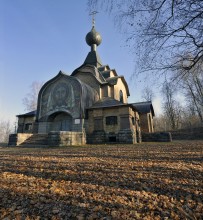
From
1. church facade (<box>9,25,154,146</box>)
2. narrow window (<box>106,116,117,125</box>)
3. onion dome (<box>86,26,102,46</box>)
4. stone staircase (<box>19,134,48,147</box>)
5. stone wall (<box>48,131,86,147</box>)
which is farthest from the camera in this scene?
onion dome (<box>86,26,102,46</box>)

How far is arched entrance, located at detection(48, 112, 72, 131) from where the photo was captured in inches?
843

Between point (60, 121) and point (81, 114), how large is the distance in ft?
13.4

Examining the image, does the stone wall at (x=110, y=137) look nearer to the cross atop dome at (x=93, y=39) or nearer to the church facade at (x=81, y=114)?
the church facade at (x=81, y=114)

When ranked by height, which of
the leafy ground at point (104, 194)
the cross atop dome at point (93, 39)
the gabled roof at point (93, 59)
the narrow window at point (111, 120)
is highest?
the cross atop dome at point (93, 39)

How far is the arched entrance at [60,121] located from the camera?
2142cm

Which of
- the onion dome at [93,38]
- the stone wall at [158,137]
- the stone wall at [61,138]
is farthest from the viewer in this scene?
the onion dome at [93,38]

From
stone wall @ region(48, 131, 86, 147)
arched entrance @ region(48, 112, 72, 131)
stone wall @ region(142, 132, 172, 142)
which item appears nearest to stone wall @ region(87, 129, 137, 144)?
stone wall @ region(48, 131, 86, 147)

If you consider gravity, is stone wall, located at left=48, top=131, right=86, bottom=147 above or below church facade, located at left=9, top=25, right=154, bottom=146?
below

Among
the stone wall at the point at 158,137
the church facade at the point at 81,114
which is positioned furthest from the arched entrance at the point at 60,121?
the stone wall at the point at 158,137

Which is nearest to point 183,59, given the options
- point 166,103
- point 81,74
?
point 81,74

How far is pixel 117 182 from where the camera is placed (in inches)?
166

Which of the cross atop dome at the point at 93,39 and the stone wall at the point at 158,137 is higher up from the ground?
the cross atop dome at the point at 93,39

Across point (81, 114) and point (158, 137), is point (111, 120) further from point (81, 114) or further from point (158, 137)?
point (158, 137)

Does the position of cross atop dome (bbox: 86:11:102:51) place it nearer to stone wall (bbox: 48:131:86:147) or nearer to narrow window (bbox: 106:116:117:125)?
narrow window (bbox: 106:116:117:125)
